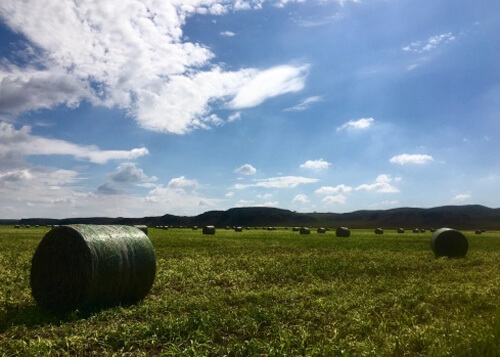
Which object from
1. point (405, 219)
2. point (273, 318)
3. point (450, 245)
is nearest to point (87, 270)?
point (273, 318)

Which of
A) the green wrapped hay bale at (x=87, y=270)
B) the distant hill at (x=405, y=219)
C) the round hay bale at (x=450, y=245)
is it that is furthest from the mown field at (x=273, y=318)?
the distant hill at (x=405, y=219)

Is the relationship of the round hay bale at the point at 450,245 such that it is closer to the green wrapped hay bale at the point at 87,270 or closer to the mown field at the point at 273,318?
the mown field at the point at 273,318

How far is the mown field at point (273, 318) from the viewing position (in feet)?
23.9

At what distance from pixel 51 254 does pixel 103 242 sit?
4.86 feet

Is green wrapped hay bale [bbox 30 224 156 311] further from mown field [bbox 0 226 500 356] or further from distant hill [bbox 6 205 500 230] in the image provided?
distant hill [bbox 6 205 500 230]

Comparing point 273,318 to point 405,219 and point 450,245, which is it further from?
point 405,219

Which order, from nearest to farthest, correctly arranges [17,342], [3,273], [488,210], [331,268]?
[17,342]
[3,273]
[331,268]
[488,210]

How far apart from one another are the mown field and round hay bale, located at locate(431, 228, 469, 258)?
8918 millimetres

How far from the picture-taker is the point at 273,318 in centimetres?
919

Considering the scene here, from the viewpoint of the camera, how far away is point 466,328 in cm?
832

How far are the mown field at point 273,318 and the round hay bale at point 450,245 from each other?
8.92 metres

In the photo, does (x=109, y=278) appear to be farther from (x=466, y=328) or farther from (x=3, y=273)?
(x=466, y=328)

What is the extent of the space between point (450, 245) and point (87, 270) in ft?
71.9

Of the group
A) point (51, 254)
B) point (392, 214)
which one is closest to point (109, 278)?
point (51, 254)
